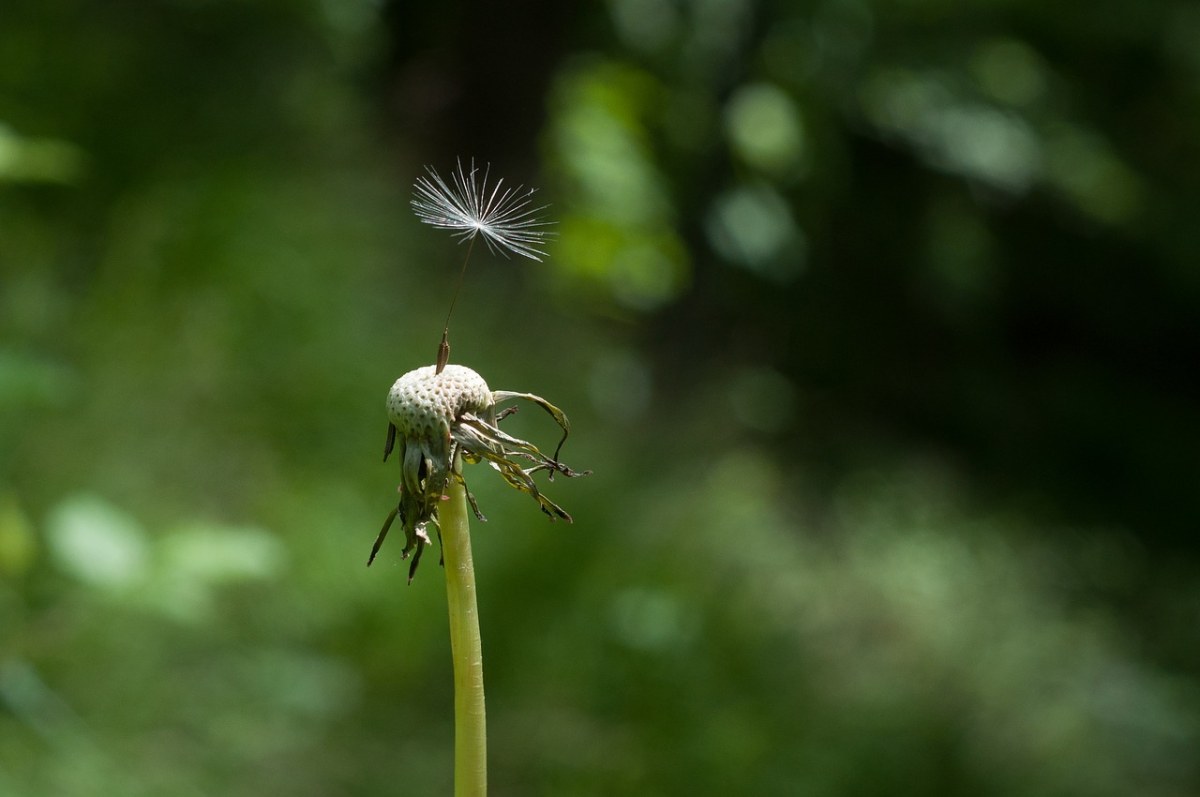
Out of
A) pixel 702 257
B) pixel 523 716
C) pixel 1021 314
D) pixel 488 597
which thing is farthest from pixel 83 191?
pixel 1021 314

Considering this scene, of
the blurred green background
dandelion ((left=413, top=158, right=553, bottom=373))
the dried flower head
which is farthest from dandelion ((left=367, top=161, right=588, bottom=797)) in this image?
the blurred green background

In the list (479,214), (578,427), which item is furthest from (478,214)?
(578,427)

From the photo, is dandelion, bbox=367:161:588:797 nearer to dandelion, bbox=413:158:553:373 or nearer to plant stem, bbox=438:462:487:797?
plant stem, bbox=438:462:487:797

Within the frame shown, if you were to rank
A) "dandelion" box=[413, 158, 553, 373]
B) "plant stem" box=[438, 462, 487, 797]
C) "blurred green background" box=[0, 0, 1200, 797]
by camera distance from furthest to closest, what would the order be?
"blurred green background" box=[0, 0, 1200, 797] → "dandelion" box=[413, 158, 553, 373] → "plant stem" box=[438, 462, 487, 797]

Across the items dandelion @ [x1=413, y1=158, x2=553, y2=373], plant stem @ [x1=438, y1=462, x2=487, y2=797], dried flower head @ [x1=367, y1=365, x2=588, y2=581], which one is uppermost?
dandelion @ [x1=413, y1=158, x2=553, y2=373]

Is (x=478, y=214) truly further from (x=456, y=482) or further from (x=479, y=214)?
(x=456, y=482)

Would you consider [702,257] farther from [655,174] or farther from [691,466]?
[691,466]

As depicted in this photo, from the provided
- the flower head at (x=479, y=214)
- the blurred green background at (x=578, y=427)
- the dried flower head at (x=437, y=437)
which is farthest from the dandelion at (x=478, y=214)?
the blurred green background at (x=578, y=427)
